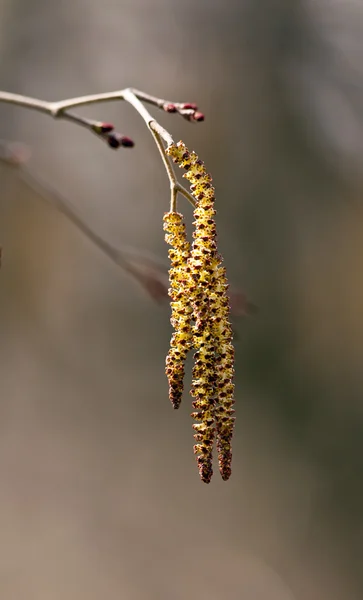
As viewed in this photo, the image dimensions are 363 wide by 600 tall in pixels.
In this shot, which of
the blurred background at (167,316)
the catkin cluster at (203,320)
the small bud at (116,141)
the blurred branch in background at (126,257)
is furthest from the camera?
the blurred background at (167,316)

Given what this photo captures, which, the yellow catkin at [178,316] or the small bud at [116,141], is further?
the small bud at [116,141]

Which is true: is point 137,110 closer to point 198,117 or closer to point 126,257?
point 198,117

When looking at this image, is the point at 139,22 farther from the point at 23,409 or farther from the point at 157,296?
the point at 157,296

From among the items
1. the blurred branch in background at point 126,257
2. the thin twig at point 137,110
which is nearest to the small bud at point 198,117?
the thin twig at point 137,110

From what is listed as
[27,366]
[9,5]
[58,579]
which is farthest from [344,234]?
[58,579]

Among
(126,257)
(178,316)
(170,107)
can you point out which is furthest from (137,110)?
(126,257)

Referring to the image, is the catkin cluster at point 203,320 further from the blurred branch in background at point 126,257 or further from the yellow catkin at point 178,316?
the blurred branch in background at point 126,257

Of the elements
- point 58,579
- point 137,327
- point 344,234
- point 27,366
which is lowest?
point 58,579
